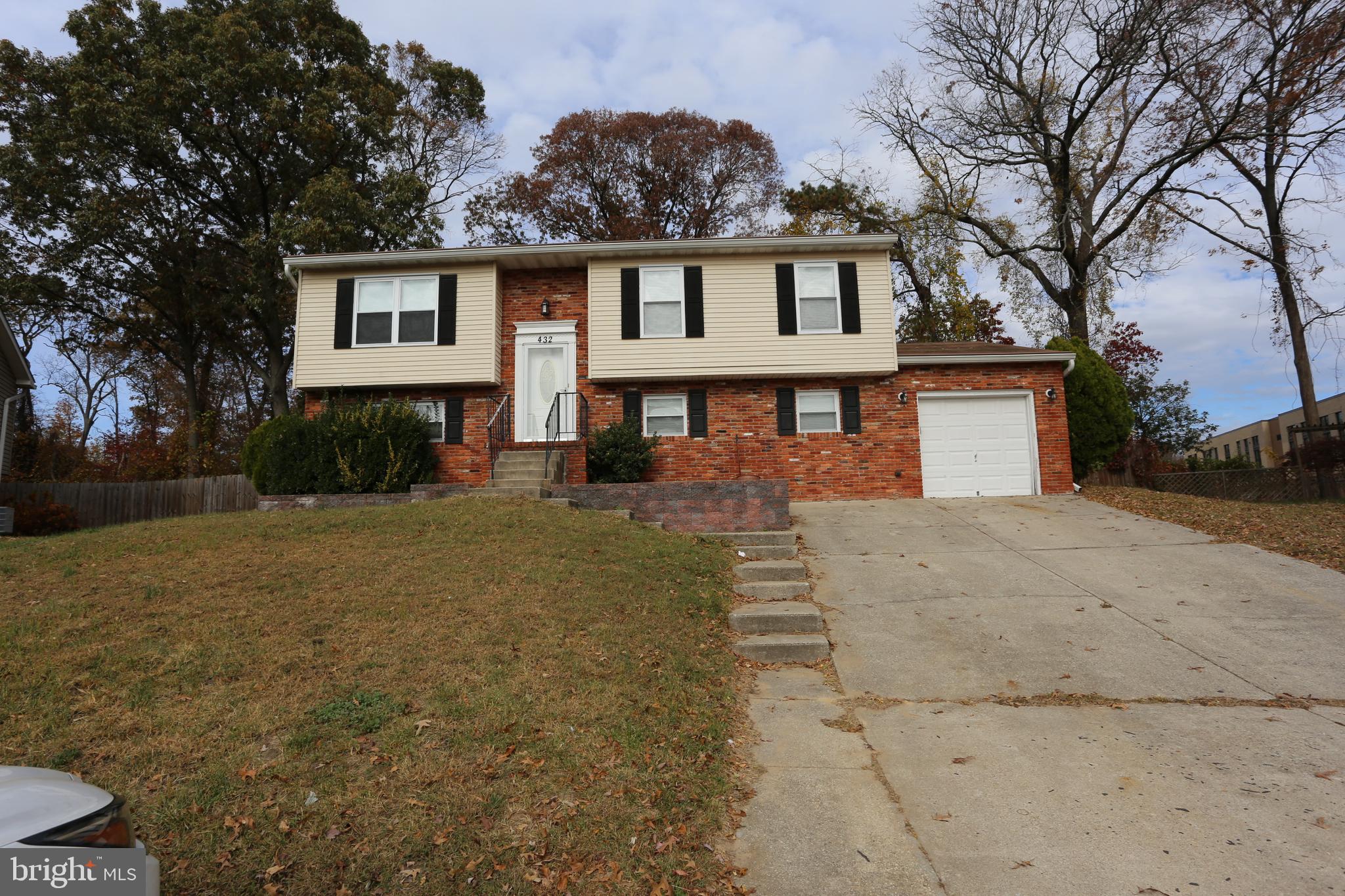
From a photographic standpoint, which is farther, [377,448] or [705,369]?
[705,369]

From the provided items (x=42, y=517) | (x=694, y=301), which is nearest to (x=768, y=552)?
(x=694, y=301)

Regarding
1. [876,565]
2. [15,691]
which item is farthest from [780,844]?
[876,565]

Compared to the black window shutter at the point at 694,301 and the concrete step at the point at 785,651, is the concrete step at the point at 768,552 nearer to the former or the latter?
the concrete step at the point at 785,651

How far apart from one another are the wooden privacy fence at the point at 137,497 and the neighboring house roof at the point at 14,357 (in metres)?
3.00

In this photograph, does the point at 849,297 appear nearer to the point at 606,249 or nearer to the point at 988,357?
the point at 988,357

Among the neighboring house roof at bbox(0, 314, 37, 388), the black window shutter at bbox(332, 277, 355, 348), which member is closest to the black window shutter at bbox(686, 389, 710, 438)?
the black window shutter at bbox(332, 277, 355, 348)

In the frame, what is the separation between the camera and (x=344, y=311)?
1534cm

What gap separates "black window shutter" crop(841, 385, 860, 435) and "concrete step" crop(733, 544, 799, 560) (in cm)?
541

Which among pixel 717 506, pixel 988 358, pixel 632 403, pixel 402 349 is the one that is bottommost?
pixel 717 506

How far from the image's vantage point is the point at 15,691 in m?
4.64

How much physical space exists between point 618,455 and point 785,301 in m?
4.73

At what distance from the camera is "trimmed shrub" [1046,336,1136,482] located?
1565 centimetres

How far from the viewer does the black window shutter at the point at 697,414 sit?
15219 mm

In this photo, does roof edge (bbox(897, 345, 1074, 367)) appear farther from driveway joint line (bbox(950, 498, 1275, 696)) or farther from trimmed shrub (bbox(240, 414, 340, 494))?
trimmed shrub (bbox(240, 414, 340, 494))
